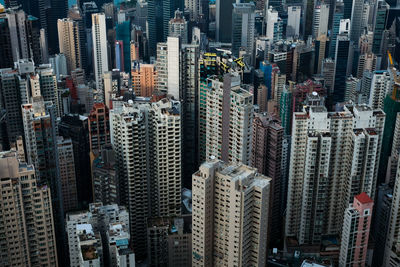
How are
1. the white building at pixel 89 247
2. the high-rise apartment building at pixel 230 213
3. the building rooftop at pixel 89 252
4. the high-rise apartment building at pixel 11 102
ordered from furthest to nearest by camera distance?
the high-rise apartment building at pixel 11 102
the high-rise apartment building at pixel 230 213
the building rooftop at pixel 89 252
the white building at pixel 89 247

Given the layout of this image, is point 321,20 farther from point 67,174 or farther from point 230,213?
point 230,213

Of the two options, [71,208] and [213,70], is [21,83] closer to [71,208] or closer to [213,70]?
[71,208]

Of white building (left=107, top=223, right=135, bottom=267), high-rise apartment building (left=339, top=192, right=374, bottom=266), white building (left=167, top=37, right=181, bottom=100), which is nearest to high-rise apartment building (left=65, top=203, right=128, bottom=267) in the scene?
white building (left=107, top=223, right=135, bottom=267)

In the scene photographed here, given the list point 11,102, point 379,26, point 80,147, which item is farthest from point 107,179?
point 379,26

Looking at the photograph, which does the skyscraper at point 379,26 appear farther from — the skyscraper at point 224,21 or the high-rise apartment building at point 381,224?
the high-rise apartment building at point 381,224

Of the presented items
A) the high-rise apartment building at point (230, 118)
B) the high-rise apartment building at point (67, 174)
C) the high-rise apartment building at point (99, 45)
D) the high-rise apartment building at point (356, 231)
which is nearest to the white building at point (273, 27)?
the high-rise apartment building at point (99, 45)

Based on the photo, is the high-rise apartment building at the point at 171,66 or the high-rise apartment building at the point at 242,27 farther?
the high-rise apartment building at the point at 242,27
